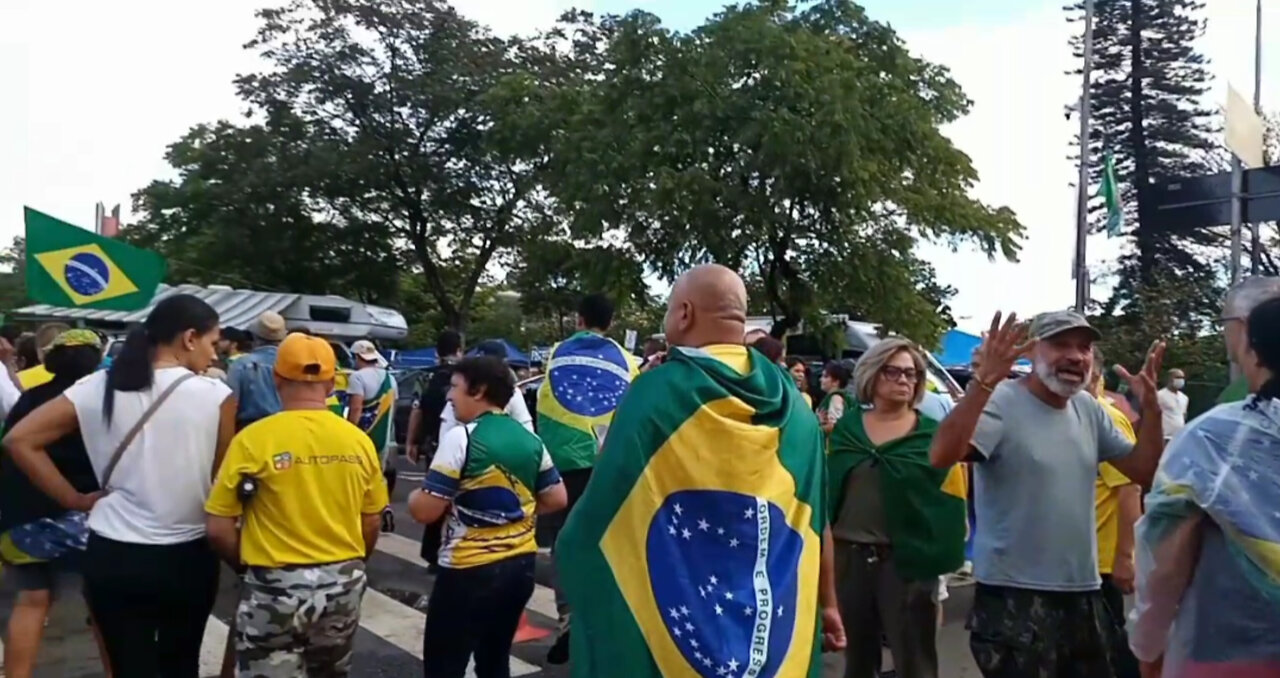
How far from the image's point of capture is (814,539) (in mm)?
3395

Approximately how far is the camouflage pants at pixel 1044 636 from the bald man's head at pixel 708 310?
4.87 ft

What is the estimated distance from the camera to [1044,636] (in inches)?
157

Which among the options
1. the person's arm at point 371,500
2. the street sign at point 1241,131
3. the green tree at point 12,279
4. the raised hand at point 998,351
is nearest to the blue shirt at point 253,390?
the person's arm at point 371,500

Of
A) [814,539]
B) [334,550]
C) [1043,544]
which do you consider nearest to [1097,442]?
[1043,544]

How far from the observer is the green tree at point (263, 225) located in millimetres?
33031

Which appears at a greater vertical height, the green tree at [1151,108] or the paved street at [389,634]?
the green tree at [1151,108]

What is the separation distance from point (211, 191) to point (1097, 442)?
33.6 metres

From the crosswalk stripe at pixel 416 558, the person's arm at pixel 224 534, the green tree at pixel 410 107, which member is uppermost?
the green tree at pixel 410 107

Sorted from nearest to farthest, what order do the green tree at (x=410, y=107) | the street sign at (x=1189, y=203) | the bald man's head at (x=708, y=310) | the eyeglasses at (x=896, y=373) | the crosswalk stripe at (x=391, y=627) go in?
the bald man's head at (x=708, y=310)
the eyeglasses at (x=896, y=373)
the crosswalk stripe at (x=391, y=627)
the street sign at (x=1189, y=203)
the green tree at (x=410, y=107)

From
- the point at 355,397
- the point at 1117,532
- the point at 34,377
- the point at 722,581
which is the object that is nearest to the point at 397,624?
the point at 34,377

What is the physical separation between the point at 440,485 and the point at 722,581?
63.8 inches

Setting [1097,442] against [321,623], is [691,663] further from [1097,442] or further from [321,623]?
[1097,442]

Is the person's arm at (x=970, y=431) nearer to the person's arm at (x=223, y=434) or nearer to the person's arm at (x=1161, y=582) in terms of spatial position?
the person's arm at (x=1161, y=582)

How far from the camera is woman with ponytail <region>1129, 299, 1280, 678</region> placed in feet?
8.94
